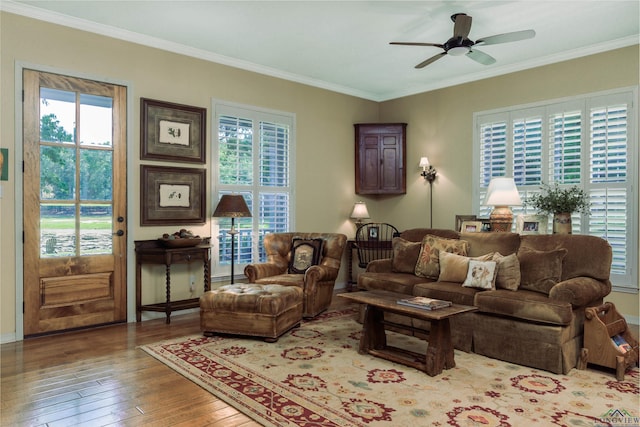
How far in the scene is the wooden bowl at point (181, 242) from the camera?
15.3 feet

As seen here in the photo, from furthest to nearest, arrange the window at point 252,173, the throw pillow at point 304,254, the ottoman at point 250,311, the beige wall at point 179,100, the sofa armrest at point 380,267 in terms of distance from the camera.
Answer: the window at point 252,173 → the throw pillow at point 304,254 → the sofa armrest at point 380,267 → the beige wall at point 179,100 → the ottoman at point 250,311

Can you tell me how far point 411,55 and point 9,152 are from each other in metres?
4.33

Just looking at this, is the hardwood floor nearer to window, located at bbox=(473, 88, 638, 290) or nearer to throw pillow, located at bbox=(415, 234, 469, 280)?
throw pillow, located at bbox=(415, 234, 469, 280)

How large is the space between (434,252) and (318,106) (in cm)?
307

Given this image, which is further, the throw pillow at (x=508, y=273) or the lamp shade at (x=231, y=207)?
the lamp shade at (x=231, y=207)

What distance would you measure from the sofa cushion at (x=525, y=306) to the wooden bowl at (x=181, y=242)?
9.67ft

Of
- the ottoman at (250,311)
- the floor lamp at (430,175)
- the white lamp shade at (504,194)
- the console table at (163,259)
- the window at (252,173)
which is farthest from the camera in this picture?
the floor lamp at (430,175)

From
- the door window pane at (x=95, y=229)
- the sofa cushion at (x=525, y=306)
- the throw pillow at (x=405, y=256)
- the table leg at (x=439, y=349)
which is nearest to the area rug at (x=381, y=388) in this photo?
the table leg at (x=439, y=349)

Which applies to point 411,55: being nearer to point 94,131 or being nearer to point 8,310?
point 94,131

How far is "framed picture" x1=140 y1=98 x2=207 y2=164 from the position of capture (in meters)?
4.79

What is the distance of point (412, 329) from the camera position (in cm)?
333

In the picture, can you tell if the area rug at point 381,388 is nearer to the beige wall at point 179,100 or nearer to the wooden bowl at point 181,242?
the wooden bowl at point 181,242

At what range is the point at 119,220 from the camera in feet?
15.2

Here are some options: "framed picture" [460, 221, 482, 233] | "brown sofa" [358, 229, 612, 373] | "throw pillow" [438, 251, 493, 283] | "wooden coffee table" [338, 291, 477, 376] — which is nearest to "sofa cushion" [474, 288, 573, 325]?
"brown sofa" [358, 229, 612, 373]
